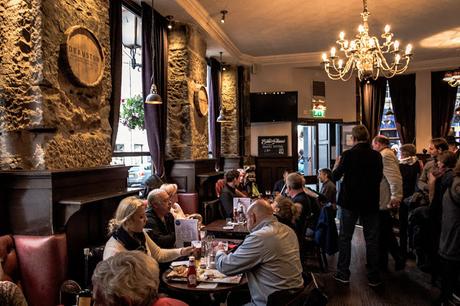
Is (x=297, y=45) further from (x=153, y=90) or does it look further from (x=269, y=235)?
(x=269, y=235)

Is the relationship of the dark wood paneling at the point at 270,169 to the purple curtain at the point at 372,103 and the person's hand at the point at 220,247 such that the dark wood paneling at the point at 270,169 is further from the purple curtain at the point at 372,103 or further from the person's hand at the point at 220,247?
the person's hand at the point at 220,247

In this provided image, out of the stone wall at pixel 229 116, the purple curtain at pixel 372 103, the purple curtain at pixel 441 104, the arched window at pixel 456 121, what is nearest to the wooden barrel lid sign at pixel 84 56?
the stone wall at pixel 229 116

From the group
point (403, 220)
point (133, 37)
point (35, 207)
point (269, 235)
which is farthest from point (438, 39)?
point (35, 207)

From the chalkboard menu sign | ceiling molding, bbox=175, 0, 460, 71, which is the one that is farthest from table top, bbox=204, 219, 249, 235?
the chalkboard menu sign

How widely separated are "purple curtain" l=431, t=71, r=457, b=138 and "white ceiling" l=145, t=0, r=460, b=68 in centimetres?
105

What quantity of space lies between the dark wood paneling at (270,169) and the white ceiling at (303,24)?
2.27 meters

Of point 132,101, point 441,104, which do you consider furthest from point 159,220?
point 441,104

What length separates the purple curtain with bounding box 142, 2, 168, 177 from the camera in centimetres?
484

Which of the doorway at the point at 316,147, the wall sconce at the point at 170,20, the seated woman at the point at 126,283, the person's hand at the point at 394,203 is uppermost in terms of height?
the wall sconce at the point at 170,20

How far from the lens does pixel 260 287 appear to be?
231cm

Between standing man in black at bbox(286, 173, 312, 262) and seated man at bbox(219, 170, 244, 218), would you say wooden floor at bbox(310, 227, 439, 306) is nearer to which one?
standing man in black at bbox(286, 173, 312, 262)

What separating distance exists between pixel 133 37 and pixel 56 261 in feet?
11.5

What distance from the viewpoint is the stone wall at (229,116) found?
8.27m

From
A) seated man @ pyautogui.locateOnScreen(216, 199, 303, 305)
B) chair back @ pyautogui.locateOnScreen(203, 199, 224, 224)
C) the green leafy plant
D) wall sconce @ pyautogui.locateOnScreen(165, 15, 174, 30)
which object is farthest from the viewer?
wall sconce @ pyautogui.locateOnScreen(165, 15, 174, 30)
